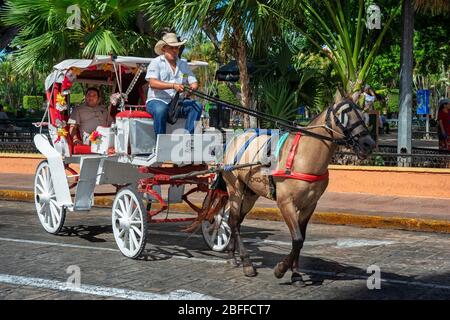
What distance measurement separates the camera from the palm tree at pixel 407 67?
14.0 metres

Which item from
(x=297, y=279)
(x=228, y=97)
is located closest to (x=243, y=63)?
(x=297, y=279)

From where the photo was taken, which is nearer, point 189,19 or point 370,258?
point 370,258

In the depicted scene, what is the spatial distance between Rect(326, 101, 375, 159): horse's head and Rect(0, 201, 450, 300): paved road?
4.43ft

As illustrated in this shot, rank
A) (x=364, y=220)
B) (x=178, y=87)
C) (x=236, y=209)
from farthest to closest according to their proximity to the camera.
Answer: (x=364, y=220), (x=236, y=209), (x=178, y=87)

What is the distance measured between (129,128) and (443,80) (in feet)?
200

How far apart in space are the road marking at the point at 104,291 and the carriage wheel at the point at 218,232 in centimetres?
215

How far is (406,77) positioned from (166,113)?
8023 mm

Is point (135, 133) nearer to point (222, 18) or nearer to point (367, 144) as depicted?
point (367, 144)

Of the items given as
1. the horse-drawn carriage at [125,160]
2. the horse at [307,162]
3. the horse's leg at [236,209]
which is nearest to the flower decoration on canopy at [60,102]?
the horse-drawn carriage at [125,160]

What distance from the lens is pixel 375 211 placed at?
11.3m

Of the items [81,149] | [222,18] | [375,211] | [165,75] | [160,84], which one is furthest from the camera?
[222,18]

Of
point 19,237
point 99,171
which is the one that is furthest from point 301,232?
point 19,237

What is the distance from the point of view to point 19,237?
932cm
